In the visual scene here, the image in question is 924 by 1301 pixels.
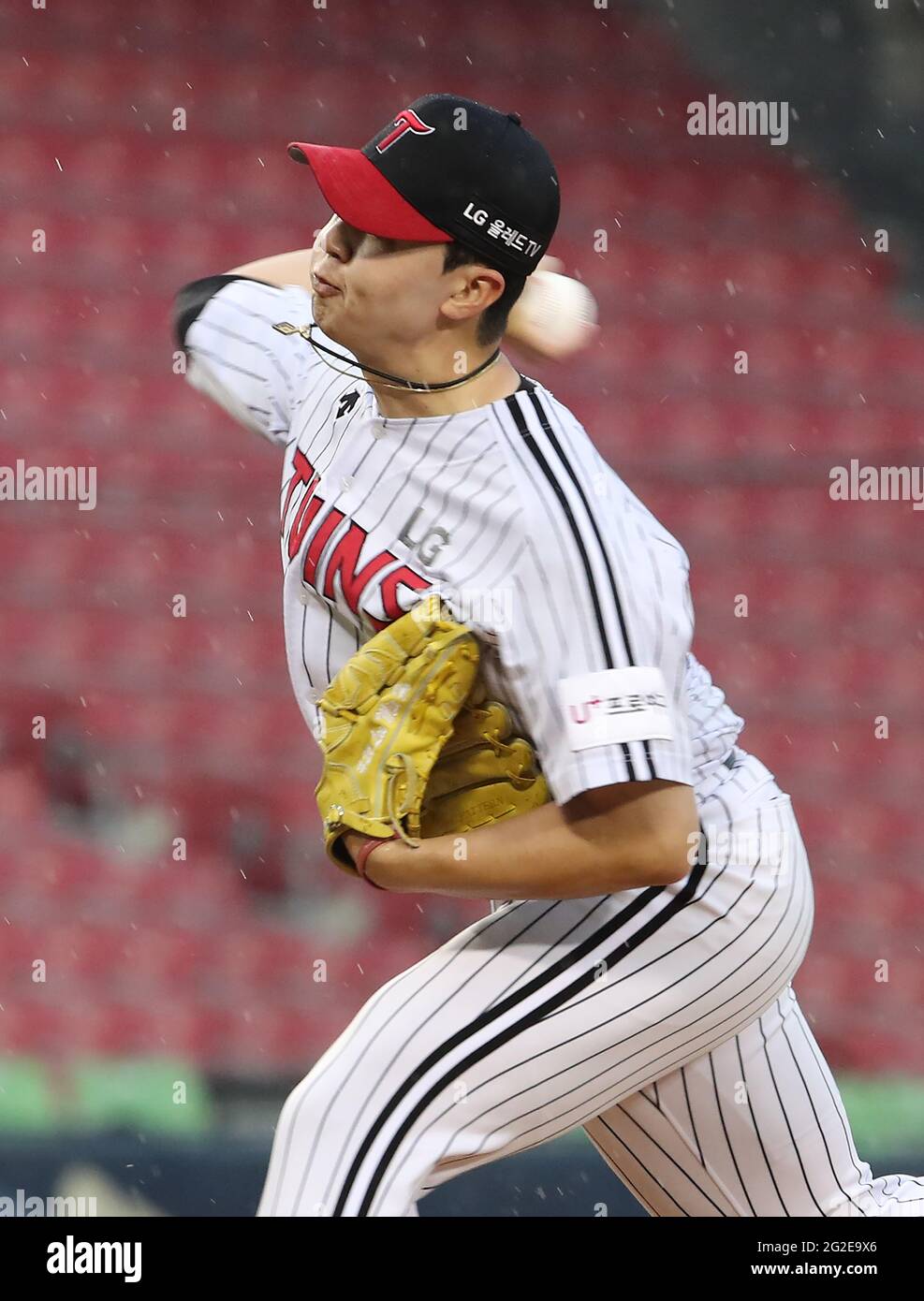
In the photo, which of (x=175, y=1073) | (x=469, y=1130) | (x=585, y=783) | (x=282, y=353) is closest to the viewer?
(x=585, y=783)

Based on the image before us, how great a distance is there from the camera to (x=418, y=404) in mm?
1466

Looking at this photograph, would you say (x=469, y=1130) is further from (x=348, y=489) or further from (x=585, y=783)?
(x=348, y=489)

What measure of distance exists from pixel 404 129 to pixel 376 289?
0.14m

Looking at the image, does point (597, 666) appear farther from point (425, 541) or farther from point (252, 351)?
point (252, 351)

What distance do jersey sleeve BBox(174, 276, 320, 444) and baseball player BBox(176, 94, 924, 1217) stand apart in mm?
146

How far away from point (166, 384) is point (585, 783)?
241 cm

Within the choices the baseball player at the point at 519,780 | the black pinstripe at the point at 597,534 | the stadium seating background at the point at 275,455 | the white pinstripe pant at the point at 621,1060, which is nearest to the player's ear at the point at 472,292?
the baseball player at the point at 519,780

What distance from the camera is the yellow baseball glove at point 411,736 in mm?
1370

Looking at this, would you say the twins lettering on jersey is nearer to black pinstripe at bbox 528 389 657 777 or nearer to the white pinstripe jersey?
the white pinstripe jersey

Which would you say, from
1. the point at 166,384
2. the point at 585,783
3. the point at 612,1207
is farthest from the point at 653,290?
the point at 585,783

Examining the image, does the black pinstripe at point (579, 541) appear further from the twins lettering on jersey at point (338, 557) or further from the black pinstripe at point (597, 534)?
the twins lettering on jersey at point (338, 557)

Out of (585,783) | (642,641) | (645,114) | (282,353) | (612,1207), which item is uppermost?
(645,114)

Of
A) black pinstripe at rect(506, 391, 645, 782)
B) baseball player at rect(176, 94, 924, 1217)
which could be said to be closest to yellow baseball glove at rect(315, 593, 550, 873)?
baseball player at rect(176, 94, 924, 1217)

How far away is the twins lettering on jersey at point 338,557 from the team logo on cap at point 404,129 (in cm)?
32
